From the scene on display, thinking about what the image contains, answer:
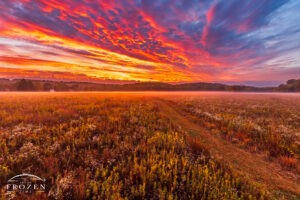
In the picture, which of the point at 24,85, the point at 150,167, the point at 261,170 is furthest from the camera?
the point at 24,85

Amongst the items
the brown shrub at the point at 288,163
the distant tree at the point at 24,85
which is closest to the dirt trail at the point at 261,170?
the brown shrub at the point at 288,163

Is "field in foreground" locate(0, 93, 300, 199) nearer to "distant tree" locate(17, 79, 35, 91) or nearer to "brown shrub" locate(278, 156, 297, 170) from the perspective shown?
"brown shrub" locate(278, 156, 297, 170)

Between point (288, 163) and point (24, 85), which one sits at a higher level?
point (24, 85)

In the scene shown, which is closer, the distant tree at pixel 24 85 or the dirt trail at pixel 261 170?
the dirt trail at pixel 261 170

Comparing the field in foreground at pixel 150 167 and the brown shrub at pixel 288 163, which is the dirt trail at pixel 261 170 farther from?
the brown shrub at pixel 288 163

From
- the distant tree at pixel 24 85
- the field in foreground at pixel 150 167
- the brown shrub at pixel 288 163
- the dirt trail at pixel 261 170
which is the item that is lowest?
the dirt trail at pixel 261 170

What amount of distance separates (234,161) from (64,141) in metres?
8.84

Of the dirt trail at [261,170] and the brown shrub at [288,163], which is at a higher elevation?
the brown shrub at [288,163]

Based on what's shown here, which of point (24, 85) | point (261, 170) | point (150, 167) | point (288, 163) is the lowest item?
point (261, 170)

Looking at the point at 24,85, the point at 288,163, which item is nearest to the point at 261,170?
the point at 288,163

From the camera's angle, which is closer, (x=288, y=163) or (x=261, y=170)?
(x=261, y=170)

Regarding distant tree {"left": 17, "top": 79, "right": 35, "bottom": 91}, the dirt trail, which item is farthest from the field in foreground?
distant tree {"left": 17, "top": 79, "right": 35, "bottom": 91}

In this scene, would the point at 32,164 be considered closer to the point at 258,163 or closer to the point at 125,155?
the point at 125,155

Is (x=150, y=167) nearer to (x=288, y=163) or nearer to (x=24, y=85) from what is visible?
(x=288, y=163)
